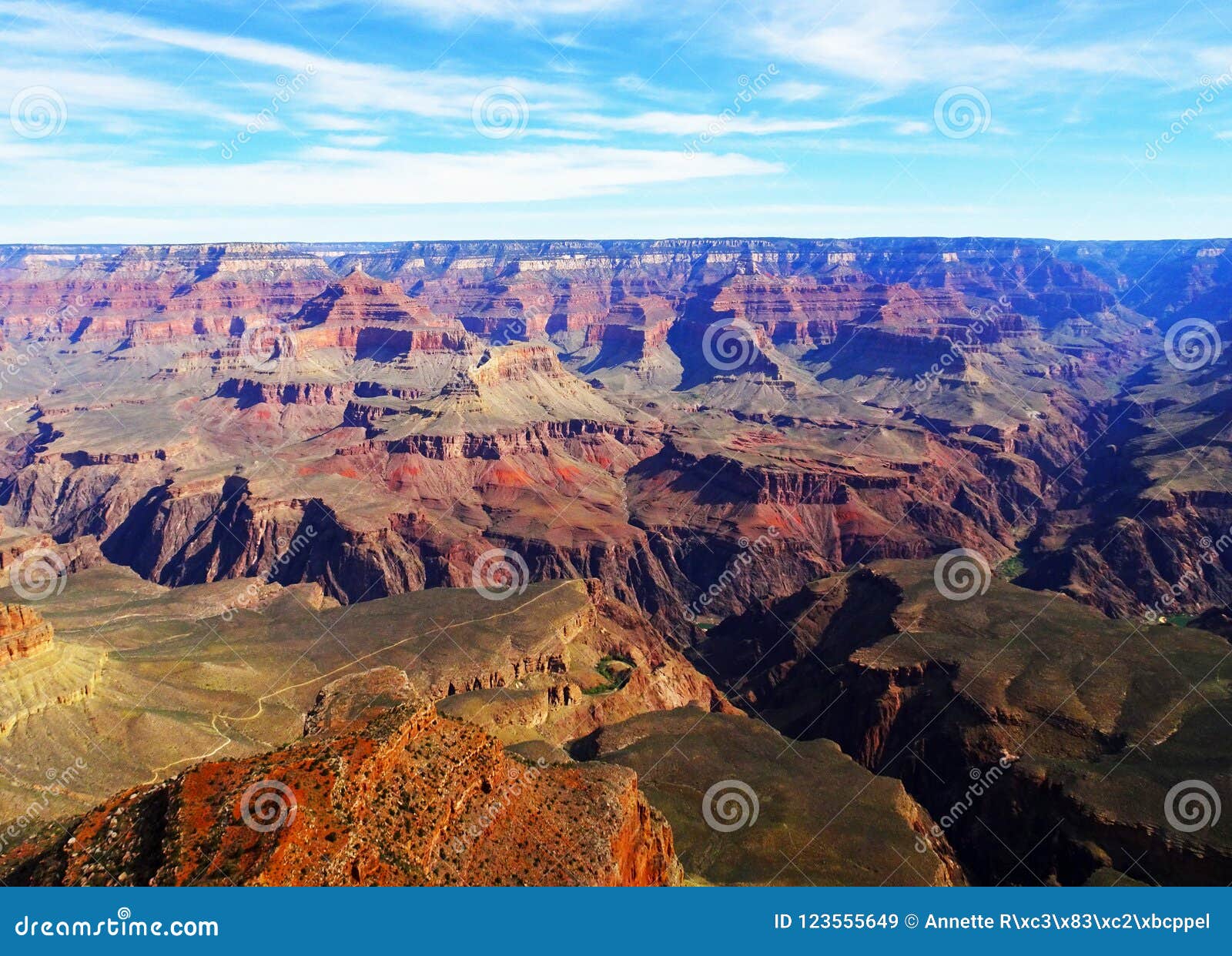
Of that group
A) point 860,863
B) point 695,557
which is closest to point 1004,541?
point 695,557

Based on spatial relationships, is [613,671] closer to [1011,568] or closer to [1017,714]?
[1017,714]

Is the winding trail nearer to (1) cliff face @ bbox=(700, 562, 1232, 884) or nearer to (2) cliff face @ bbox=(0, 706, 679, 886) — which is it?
(2) cliff face @ bbox=(0, 706, 679, 886)

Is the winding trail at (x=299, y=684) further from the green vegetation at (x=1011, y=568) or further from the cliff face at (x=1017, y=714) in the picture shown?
the green vegetation at (x=1011, y=568)

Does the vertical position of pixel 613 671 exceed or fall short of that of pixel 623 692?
it falls short

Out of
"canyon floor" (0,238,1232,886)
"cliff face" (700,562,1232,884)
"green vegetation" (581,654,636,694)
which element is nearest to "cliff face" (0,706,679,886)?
"canyon floor" (0,238,1232,886)

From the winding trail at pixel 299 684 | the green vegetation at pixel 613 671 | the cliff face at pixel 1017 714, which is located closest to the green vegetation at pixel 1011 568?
the cliff face at pixel 1017 714

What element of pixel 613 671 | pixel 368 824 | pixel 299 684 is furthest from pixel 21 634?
pixel 613 671
